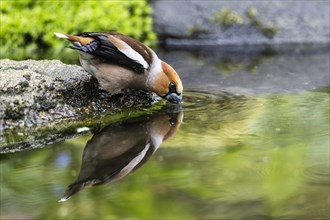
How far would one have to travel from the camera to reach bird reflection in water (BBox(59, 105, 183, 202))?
4.09m

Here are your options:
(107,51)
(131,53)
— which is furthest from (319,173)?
(107,51)

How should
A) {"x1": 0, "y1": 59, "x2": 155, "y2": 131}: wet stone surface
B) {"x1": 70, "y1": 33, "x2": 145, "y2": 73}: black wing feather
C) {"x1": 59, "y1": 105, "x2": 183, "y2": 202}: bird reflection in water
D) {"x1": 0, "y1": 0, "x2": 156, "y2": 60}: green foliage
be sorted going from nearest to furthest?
1. {"x1": 59, "y1": 105, "x2": 183, "y2": 202}: bird reflection in water
2. {"x1": 0, "y1": 59, "x2": 155, "y2": 131}: wet stone surface
3. {"x1": 70, "y1": 33, "x2": 145, "y2": 73}: black wing feather
4. {"x1": 0, "y1": 0, "x2": 156, "y2": 60}: green foliage

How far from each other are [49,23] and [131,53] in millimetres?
3398

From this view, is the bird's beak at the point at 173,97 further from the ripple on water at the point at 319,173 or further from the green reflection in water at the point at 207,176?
the ripple on water at the point at 319,173

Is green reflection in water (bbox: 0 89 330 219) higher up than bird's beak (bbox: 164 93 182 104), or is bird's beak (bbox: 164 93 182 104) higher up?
green reflection in water (bbox: 0 89 330 219)

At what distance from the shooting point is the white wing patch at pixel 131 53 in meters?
5.37

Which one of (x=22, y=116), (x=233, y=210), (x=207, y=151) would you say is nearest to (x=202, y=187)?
(x=233, y=210)

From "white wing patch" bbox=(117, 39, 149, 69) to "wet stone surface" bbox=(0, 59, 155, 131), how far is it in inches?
14.7

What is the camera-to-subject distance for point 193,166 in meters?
4.31

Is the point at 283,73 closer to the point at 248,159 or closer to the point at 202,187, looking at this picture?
the point at 248,159

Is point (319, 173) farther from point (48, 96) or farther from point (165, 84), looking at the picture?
point (48, 96)

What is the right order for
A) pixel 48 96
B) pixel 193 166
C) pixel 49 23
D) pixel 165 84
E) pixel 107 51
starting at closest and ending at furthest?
pixel 193 166
pixel 48 96
pixel 107 51
pixel 165 84
pixel 49 23

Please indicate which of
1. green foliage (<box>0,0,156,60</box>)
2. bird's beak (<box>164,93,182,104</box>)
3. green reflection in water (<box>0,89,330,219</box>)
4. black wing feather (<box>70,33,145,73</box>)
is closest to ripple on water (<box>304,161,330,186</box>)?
green reflection in water (<box>0,89,330,219</box>)

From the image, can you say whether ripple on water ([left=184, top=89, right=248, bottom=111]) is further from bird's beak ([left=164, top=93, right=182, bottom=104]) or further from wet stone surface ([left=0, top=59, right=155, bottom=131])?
wet stone surface ([left=0, top=59, right=155, bottom=131])
